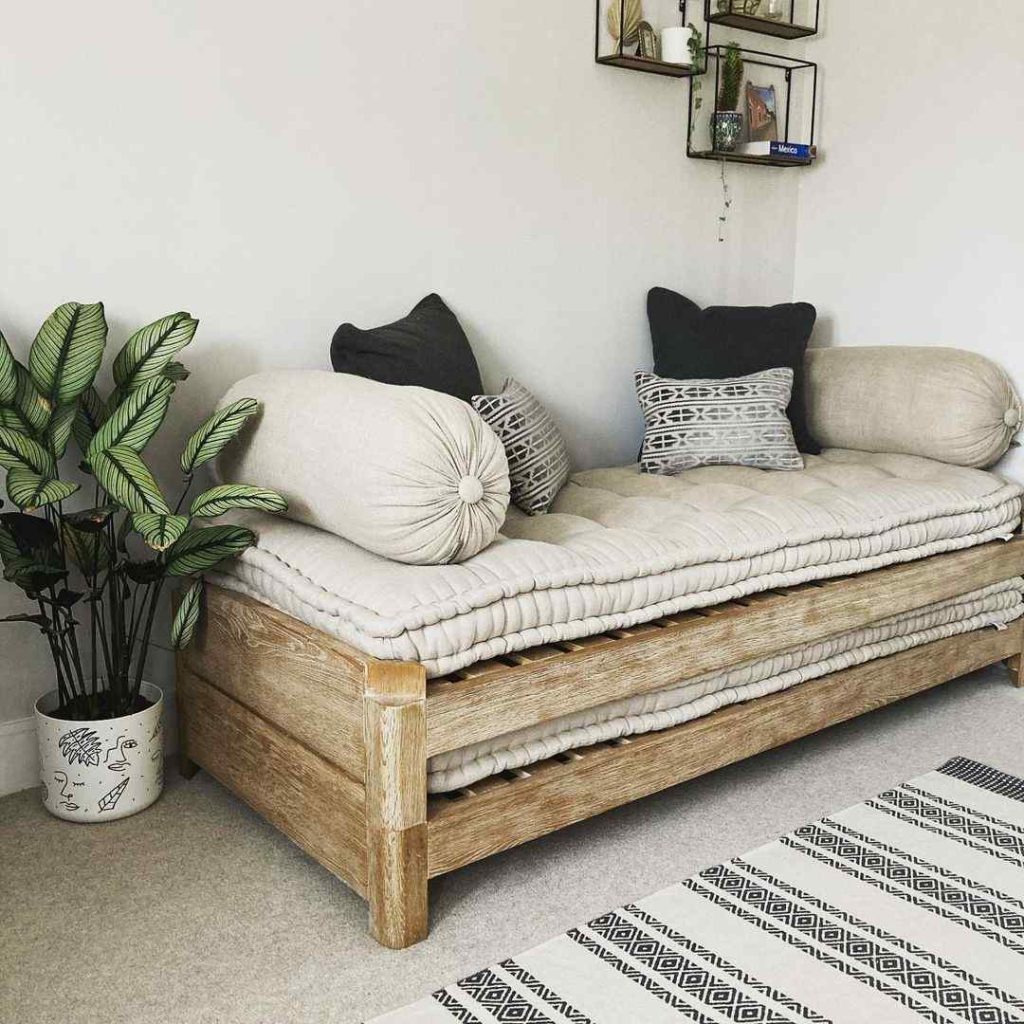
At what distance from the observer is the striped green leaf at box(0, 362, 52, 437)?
185 centimetres

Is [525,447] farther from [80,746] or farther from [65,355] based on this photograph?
[80,746]

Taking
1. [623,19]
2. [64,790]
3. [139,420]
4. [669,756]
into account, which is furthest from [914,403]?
[64,790]

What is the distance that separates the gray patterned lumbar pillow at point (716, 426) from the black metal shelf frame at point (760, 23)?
3.32ft

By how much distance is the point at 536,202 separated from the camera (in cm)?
271

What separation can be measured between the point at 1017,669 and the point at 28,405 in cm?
242

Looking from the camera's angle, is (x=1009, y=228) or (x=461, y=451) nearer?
(x=461, y=451)

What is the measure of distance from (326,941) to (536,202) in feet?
5.94

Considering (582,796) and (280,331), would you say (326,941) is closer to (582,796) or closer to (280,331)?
(582,796)

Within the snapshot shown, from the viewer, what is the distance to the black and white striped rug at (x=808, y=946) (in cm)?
149

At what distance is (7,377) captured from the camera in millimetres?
1830

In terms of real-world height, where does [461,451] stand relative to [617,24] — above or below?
below

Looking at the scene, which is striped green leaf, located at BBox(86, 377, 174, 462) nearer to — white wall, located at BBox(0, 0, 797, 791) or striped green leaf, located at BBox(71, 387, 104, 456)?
striped green leaf, located at BBox(71, 387, 104, 456)

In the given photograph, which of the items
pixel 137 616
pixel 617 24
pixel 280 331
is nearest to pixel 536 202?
pixel 617 24

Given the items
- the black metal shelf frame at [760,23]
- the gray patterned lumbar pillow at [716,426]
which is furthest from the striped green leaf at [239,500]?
the black metal shelf frame at [760,23]
